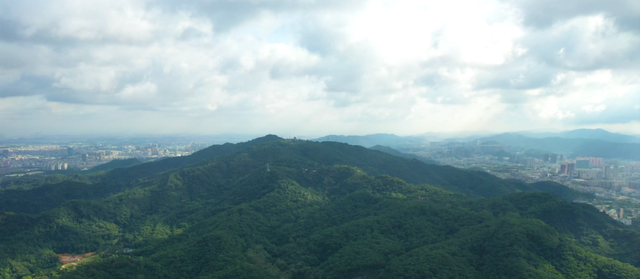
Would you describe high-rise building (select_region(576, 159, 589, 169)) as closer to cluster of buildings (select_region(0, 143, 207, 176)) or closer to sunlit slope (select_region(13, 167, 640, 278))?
sunlit slope (select_region(13, 167, 640, 278))

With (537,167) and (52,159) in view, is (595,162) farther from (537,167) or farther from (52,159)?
(52,159)

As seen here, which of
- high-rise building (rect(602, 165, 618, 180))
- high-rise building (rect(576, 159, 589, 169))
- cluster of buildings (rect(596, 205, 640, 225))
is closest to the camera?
cluster of buildings (rect(596, 205, 640, 225))

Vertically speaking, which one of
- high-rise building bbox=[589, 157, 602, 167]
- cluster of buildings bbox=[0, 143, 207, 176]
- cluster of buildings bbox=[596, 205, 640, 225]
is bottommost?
cluster of buildings bbox=[596, 205, 640, 225]

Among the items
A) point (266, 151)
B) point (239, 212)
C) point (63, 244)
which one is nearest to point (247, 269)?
point (239, 212)

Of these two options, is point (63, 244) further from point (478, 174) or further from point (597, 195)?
point (597, 195)

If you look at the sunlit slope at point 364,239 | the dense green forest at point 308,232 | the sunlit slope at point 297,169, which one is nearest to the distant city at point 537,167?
the sunlit slope at point 297,169

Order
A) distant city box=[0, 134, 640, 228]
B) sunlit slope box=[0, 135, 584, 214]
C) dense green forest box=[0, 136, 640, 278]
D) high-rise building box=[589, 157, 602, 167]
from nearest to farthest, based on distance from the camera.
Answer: dense green forest box=[0, 136, 640, 278], sunlit slope box=[0, 135, 584, 214], distant city box=[0, 134, 640, 228], high-rise building box=[589, 157, 602, 167]

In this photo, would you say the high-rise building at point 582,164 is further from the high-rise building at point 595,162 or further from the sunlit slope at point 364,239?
the sunlit slope at point 364,239

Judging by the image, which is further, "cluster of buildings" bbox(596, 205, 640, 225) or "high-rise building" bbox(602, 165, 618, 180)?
"high-rise building" bbox(602, 165, 618, 180)

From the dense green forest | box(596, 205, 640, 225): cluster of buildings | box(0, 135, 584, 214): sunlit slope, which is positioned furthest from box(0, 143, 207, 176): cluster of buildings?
box(596, 205, 640, 225): cluster of buildings
